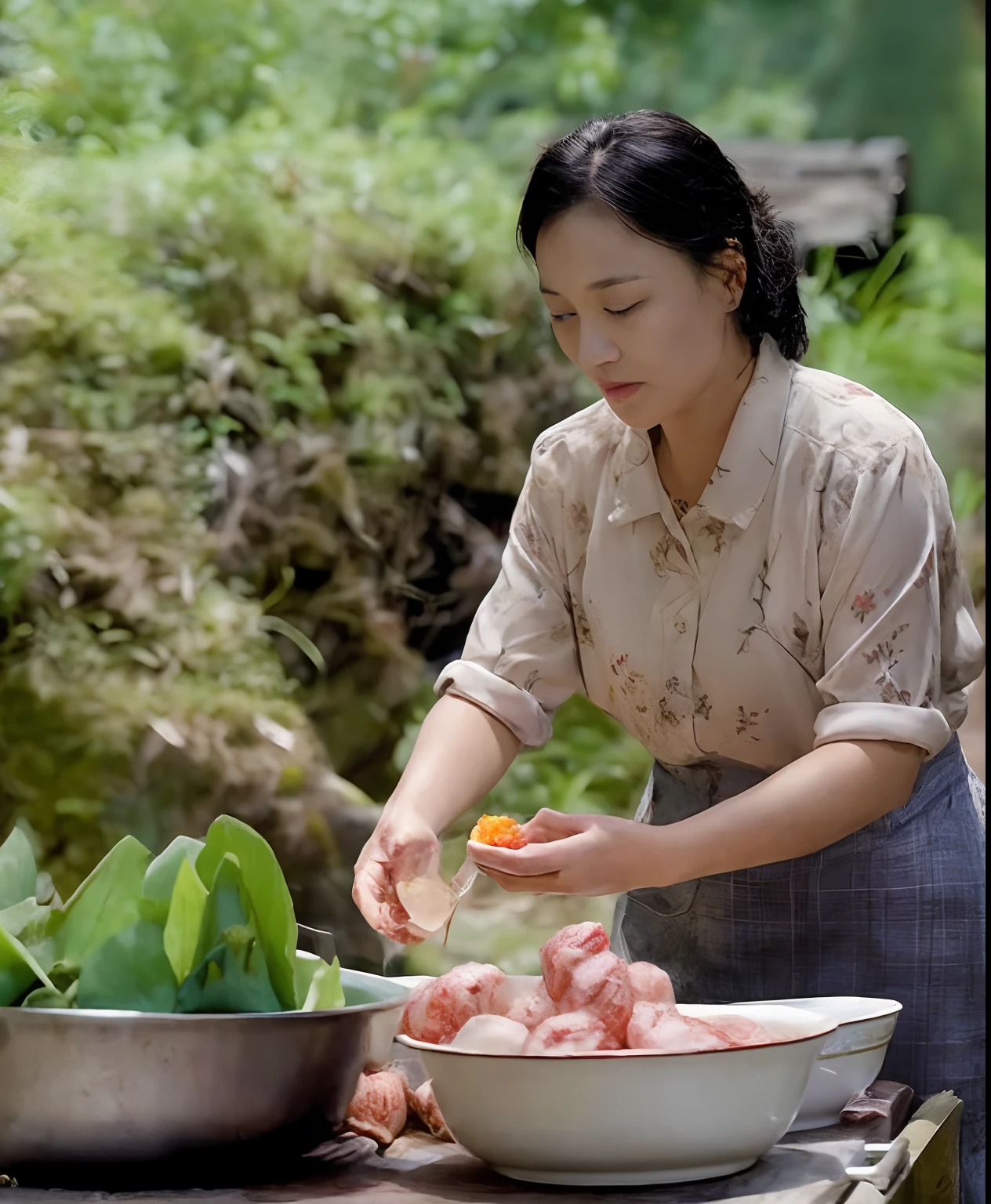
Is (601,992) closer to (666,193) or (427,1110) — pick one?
(427,1110)

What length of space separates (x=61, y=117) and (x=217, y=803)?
83.4 inches

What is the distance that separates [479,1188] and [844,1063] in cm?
30

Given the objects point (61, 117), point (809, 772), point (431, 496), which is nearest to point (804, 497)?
point (809, 772)

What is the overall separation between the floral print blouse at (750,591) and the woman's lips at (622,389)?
0.14 metres

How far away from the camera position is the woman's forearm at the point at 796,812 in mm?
1237

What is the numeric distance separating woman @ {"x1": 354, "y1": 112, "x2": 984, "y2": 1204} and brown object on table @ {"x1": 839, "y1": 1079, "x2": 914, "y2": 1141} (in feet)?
0.69

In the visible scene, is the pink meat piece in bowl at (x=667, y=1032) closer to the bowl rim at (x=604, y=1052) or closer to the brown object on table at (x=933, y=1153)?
the bowl rim at (x=604, y=1052)

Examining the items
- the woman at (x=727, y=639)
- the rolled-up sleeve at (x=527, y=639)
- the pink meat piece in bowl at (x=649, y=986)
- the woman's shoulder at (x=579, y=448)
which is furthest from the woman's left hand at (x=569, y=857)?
the woman's shoulder at (x=579, y=448)

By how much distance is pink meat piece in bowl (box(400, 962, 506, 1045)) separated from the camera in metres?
1.04

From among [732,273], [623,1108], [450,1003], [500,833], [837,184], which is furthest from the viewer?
[837,184]

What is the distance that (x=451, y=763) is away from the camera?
1.47 m

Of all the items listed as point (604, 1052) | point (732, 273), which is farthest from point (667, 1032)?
point (732, 273)

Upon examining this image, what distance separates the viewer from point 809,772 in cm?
128

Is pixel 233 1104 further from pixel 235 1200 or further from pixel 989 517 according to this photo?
pixel 989 517
